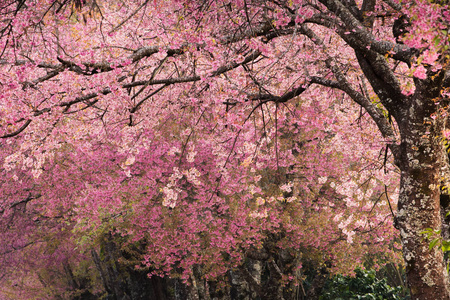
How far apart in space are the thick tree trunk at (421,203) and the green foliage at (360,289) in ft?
31.1

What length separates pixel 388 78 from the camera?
5926 mm

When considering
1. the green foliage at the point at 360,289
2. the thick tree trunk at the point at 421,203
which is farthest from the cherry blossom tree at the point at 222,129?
the green foliage at the point at 360,289

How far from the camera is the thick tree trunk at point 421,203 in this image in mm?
5223

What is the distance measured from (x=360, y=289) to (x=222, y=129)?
25.1 ft

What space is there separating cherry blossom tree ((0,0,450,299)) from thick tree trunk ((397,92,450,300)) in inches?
0.6

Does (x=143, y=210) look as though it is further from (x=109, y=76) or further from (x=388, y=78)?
(x=388, y=78)

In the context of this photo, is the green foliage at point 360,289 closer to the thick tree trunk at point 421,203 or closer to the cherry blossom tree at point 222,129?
the cherry blossom tree at point 222,129

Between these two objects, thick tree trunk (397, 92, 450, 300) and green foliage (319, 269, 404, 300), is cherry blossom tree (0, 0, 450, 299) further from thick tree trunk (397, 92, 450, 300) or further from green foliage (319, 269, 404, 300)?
green foliage (319, 269, 404, 300)

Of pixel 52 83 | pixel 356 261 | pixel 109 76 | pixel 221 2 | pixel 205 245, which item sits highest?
pixel 221 2

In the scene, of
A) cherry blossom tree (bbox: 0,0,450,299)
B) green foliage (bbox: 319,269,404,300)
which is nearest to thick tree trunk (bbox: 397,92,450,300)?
cherry blossom tree (bbox: 0,0,450,299)

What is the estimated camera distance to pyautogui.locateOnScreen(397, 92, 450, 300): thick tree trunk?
5.22 m

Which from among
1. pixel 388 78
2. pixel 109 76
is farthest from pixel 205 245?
pixel 388 78

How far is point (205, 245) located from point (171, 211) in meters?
1.80

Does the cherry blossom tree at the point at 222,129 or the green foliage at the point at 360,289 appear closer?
the cherry blossom tree at the point at 222,129
